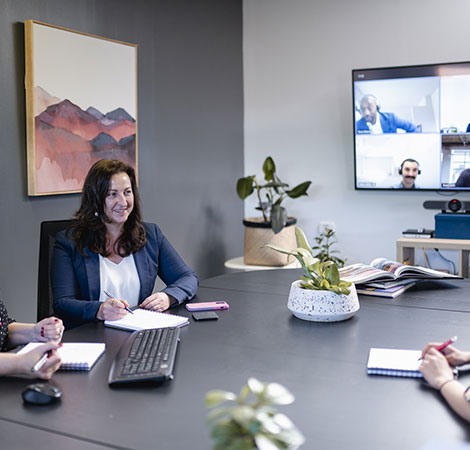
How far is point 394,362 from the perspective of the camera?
149 centimetres

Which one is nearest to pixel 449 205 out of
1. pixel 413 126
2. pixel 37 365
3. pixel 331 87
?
pixel 413 126

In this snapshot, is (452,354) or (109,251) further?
(109,251)

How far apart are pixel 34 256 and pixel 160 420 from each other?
2034 millimetres

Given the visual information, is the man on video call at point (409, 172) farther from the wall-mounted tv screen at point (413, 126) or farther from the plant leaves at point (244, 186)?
the plant leaves at point (244, 186)

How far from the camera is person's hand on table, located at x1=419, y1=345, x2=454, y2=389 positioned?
4.42 ft

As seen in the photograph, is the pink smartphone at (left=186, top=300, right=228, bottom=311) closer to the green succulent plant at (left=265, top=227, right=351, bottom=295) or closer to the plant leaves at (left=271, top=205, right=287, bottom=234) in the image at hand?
the green succulent plant at (left=265, top=227, right=351, bottom=295)

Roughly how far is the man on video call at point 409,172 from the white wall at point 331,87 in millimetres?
185

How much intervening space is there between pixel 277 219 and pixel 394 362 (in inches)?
106

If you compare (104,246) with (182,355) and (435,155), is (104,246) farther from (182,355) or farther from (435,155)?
(435,155)

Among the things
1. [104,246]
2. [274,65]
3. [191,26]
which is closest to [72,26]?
[191,26]

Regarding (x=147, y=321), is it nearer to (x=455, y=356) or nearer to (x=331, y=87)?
(x=455, y=356)

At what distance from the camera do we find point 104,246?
2.34 metres

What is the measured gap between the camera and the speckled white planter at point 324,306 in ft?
6.15

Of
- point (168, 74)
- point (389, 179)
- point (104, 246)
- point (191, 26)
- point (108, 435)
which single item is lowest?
point (108, 435)
